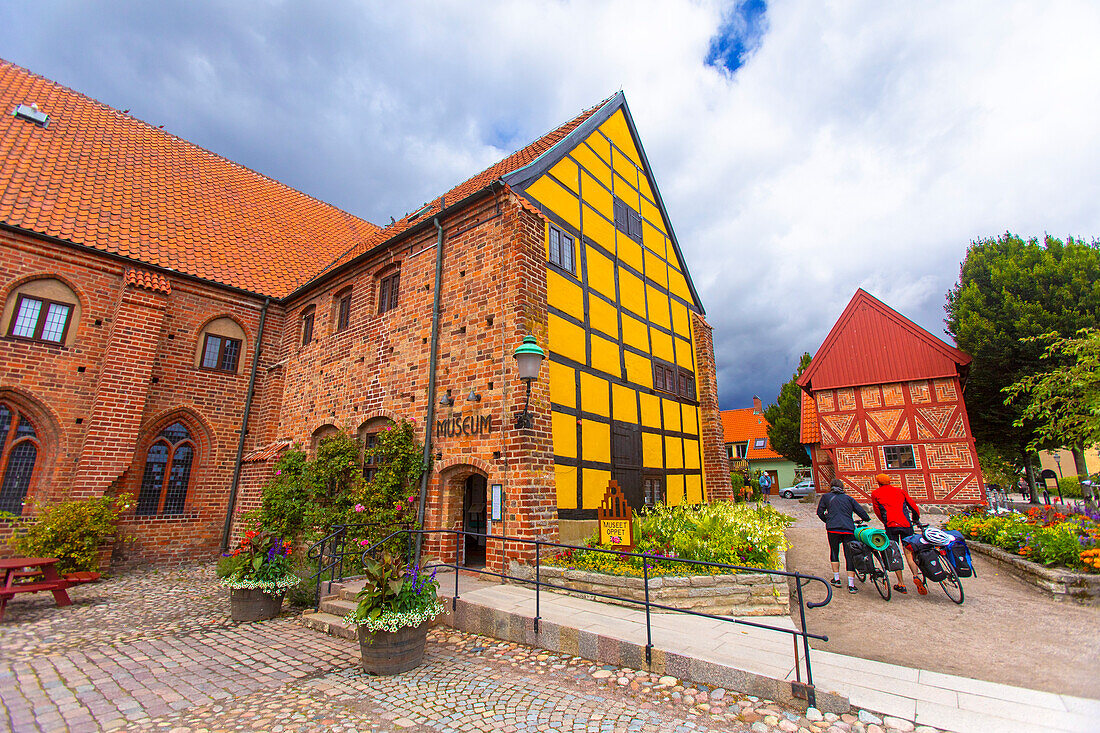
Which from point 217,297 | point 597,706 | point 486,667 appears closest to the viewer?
point 597,706

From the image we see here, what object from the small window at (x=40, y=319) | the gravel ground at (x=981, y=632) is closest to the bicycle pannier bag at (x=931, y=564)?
the gravel ground at (x=981, y=632)

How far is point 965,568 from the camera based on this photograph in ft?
20.4

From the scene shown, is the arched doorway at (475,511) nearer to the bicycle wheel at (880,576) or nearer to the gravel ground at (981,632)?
the gravel ground at (981,632)

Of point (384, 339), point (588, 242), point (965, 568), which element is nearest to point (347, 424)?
point (384, 339)

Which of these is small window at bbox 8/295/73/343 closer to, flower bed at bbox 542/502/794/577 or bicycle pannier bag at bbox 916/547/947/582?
flower bed at bbox 542/502/794/577

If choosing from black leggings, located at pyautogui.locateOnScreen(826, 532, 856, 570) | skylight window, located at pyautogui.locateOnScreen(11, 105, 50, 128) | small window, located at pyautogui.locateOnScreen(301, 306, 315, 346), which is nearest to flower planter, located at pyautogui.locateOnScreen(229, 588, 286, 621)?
small window, located at pyautogui.locateOnScreen(301, 306, 315, 346)

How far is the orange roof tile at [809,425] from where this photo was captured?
23506 mm

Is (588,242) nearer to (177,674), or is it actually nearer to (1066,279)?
(177,674)

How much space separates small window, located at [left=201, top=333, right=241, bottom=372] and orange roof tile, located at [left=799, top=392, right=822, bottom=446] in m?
23.8

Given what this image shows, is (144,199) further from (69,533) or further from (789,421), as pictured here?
(789,421)

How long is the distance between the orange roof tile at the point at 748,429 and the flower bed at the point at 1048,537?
3421 centimetres

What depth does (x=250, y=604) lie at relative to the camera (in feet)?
22.7

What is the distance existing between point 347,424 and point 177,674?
6175 mm

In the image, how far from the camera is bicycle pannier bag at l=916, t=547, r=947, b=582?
20.6ft
